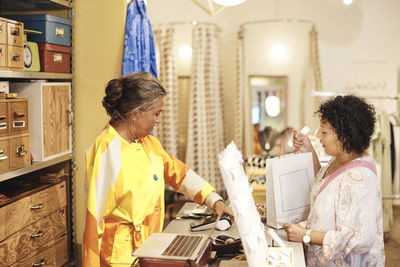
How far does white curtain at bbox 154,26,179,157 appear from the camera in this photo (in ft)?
17.3

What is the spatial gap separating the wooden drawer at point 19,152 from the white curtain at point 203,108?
298cm

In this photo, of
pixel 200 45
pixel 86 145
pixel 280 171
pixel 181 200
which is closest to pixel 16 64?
pixel 86 145

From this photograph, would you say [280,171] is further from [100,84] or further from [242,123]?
[242,123]

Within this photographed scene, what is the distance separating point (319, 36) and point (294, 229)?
14.7 ft

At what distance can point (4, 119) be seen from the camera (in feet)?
7.40

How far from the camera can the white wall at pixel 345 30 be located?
5.59m

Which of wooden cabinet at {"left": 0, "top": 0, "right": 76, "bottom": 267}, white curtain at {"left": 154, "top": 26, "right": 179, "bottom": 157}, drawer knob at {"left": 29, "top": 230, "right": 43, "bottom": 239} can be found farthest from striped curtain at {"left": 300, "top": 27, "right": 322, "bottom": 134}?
drawer knob at {"left": 29, "top": 230, "right": 43, "bottom": 239}

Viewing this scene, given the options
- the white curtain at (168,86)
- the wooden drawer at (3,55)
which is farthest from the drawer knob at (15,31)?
the white curtain at (168,86)

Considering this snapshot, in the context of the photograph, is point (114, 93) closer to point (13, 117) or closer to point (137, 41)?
point (13, 117)

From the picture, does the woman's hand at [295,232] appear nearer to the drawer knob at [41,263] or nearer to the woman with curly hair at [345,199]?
the woman with curly hair at [345,199]

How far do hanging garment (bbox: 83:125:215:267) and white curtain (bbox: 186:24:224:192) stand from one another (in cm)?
339

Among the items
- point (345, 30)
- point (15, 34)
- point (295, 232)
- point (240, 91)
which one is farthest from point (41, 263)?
point (345, 30)

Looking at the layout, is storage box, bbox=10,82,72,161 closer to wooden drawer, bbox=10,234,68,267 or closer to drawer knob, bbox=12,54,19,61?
drawer knob, bbox=12,54,19,61

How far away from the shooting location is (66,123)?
9.21ft
